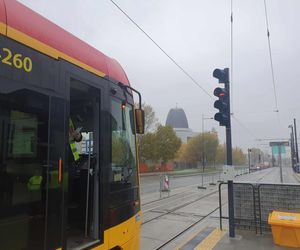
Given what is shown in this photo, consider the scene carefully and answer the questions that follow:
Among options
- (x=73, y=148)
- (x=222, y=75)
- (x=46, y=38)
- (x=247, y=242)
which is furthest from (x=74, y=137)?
(x=222, y=75)

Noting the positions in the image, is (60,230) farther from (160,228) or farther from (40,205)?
(160,228)

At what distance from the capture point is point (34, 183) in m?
3.40

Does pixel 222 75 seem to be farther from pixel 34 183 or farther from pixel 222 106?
pixel 34 183

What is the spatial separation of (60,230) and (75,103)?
1.75 m

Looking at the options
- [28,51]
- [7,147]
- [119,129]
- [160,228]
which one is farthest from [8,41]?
→ [160,228]

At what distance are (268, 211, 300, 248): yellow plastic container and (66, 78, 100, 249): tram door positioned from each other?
188 inches

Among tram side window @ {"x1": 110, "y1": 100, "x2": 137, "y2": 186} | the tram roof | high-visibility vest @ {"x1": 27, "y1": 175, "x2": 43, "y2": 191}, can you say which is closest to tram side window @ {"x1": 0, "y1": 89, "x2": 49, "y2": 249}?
high-visibility vest @ {"x1": 27, "y1": 175, "x2": 43, "y2": 191}

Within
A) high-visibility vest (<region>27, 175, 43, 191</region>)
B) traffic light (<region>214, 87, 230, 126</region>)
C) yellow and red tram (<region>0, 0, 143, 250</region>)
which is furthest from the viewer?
traffic light (<region>214, 87, 230, 126</region>)

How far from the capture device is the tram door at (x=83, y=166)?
14.9 ft

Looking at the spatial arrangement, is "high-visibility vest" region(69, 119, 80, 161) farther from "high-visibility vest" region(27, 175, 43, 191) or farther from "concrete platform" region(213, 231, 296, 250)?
"concrete platform" region(213, 231, 296, 250)

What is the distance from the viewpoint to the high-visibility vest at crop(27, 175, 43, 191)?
11.0ft

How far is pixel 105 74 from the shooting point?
4.91 meters

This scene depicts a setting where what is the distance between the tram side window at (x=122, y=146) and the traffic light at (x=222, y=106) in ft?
12.7

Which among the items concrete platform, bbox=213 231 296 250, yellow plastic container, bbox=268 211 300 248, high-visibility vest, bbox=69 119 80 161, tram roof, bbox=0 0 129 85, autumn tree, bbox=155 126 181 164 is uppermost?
autumn tree, bbox=155 126 181 164
